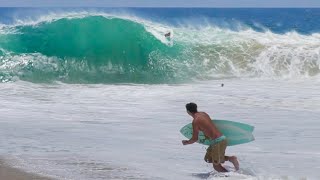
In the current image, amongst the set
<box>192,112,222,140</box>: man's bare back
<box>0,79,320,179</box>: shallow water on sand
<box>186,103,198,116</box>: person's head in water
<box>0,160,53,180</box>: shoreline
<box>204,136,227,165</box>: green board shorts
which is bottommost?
<box>0,160,53,180</box>: shoreline

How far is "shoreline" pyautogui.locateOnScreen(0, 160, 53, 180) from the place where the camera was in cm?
595

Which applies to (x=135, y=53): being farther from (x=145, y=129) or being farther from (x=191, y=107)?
(x=191, y=107)

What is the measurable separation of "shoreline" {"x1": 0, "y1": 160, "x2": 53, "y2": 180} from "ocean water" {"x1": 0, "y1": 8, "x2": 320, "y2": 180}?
0.42 feet

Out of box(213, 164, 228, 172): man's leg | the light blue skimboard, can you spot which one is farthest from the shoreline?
the light blue skimboard

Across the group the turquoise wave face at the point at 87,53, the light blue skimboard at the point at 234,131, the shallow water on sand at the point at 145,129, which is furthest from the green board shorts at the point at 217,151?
the turquoise wave face at the point at 87,53

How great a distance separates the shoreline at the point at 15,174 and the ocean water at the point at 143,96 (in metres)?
0.13

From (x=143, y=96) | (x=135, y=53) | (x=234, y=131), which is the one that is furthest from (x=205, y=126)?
(x=135, y=53)

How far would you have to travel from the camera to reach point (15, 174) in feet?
20.1

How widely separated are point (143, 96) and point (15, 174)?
6948 mm

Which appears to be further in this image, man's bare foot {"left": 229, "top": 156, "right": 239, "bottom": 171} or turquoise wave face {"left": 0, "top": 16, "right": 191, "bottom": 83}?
turquoise wave face {"left": 0, "top": 16, "right": 191, "bottom": 83}

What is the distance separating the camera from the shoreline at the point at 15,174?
5950mm

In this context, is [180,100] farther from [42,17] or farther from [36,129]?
[42,17]

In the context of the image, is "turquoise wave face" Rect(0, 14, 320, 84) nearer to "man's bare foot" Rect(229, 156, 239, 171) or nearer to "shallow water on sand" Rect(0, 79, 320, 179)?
"shallow water on sand" Rect(0, 79, 320, 179)

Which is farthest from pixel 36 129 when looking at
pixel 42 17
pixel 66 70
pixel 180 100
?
pixel 42 17
